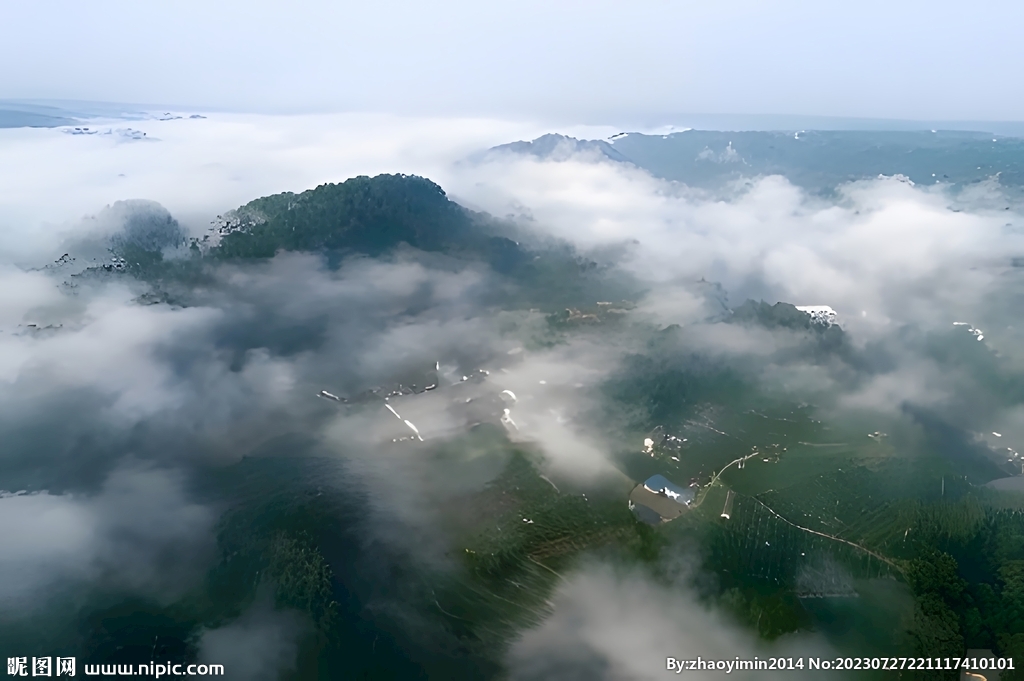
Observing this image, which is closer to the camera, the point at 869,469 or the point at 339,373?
the point at 869,469

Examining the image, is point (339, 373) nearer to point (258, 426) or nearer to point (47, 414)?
point (258, 426)

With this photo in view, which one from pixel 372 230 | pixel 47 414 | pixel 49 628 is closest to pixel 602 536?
pixel 49 628

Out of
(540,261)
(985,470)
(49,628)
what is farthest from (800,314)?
(49,628)

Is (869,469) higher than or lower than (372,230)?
lower

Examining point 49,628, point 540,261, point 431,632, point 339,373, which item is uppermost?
point 540,261

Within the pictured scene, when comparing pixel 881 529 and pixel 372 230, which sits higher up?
pixel 372 230

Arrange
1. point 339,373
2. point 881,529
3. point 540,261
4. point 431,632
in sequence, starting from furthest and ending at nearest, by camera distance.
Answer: point 540,261
point 339,373
point 881,529
point 431,632

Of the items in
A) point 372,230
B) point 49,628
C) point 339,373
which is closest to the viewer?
point 49,628

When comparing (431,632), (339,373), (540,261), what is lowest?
(431,632)

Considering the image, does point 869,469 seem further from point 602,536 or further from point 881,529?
point 602,536
